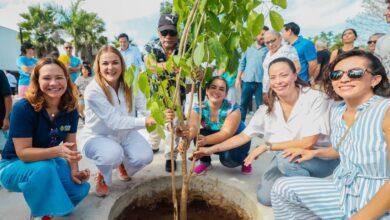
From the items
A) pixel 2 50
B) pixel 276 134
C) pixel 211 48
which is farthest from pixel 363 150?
pixel 2 50

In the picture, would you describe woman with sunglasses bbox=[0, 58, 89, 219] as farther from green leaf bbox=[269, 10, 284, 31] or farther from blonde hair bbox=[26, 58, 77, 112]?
green leaf bbox=[269, 10, 284, 31]

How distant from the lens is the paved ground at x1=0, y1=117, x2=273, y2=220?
6.96 ft

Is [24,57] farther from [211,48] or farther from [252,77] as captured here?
[211,48]

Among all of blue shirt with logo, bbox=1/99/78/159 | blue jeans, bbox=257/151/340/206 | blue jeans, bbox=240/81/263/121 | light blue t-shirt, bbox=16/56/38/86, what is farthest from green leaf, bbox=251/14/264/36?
light blue t-shirt, bbox=16/56/38/86

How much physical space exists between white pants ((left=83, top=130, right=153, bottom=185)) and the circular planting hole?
0.73ft

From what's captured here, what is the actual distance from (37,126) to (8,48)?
2287 cm

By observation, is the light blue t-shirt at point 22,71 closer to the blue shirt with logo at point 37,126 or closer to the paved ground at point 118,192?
the paved ground at point 118,192

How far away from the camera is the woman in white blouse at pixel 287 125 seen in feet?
6.90

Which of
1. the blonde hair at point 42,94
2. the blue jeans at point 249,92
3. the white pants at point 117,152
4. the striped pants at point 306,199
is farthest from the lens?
the blue jeans at point 249,92

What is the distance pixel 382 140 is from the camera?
1.43 metres

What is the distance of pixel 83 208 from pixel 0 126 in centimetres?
146

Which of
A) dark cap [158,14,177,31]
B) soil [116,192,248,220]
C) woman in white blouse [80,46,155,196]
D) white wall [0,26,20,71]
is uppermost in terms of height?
white wall [0,26,20,71]

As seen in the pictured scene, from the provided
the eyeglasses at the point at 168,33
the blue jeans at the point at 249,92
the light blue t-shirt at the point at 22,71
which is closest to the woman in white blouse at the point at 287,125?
the eyeglasses at the point at 168,33

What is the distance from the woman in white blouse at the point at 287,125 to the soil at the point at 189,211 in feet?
1.25
